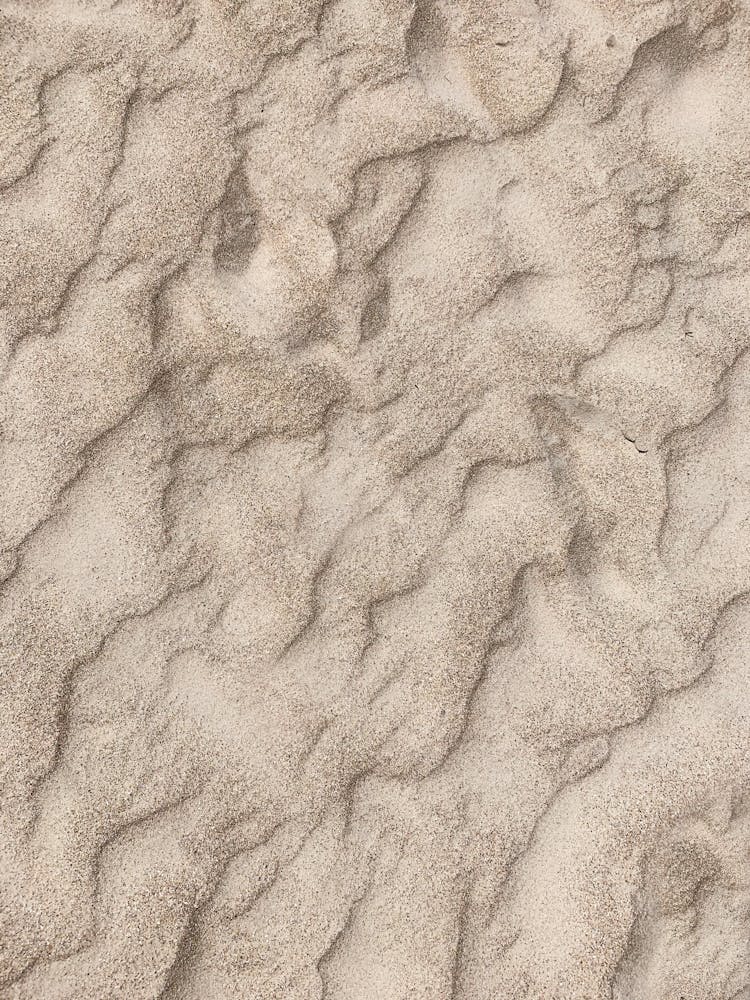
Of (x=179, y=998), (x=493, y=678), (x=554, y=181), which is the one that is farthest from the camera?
(x=554, y=181)

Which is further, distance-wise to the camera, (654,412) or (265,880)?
(654,412)

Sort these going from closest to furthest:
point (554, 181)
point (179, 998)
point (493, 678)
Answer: point (179, 998)
point (493, 678)
point (554, 181)

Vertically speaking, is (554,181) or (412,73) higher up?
(412,73)

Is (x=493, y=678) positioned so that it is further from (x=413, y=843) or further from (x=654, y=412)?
(x=654, y=412)

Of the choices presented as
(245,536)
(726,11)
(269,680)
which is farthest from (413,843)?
(726,11)

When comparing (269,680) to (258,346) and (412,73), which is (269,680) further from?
(412,73)

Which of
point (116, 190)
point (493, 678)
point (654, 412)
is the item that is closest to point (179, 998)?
point (493, 678)

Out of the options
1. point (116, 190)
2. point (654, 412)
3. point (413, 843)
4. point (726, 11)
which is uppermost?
point (116, 190)
